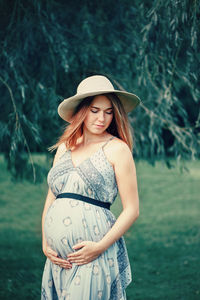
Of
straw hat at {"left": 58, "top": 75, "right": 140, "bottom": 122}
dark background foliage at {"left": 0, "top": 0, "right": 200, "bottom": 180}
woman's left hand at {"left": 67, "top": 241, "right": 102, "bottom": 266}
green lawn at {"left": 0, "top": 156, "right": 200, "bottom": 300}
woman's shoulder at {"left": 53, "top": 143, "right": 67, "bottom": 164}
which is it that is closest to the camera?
woman's left hand at {"left": 67, "top": 241, "right": 102, "bottom": 266}

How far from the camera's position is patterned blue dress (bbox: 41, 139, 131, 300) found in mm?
2654

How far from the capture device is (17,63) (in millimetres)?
4828

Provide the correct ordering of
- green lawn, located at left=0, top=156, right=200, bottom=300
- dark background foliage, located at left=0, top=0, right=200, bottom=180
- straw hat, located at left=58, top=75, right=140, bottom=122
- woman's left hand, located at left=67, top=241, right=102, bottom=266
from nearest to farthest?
woman's left hand, located at left=67, top=241, right=102, bottom=266, straw hat, located at left=58, top=75, right=140, bottom=122, dark background foliage, located at left=0, top=0, right=200, bottom=180, green lawn, located at left=0, top=156, right=200, bottom=300

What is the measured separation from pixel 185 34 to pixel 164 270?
3452 mm

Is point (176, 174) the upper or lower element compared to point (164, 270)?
lower

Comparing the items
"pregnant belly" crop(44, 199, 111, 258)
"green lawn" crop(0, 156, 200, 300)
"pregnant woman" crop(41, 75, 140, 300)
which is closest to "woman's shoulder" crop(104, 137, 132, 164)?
"pregnant woman" crop(41, 75, 140, 300)

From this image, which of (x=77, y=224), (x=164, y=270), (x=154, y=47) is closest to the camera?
(x=77, y=224)

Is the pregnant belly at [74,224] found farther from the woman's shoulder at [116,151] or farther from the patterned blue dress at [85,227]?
the woman's shoulder at [116,151]

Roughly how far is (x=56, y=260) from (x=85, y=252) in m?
0.22

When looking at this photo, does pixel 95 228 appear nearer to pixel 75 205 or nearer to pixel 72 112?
pixel 75 205

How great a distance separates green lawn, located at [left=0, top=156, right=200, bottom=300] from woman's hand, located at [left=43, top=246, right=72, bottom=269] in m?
2.36

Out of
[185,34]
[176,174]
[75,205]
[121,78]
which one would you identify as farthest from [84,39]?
[176,174]

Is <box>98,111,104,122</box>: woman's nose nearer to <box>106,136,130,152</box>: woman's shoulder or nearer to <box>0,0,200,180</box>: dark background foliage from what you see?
<box>106,136,130,152</box>: woman's shoulder

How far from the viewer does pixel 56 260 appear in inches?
109
